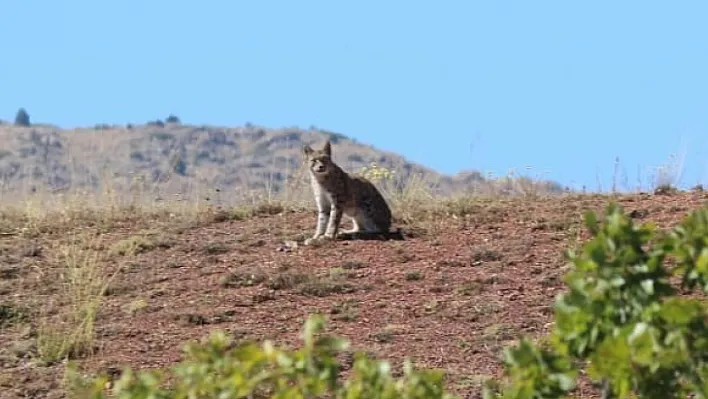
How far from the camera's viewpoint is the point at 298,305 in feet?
35.5

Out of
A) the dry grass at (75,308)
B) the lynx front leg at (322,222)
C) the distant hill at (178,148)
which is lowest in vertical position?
the dry grass at (75,308)

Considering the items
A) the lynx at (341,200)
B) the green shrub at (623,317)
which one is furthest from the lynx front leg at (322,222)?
the green shrub at (623,317)

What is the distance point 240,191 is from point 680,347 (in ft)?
37.8

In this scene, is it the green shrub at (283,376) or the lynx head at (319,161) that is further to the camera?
the lynx head at (319,161)

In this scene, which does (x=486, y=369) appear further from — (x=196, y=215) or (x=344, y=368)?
(x=196, y=215)

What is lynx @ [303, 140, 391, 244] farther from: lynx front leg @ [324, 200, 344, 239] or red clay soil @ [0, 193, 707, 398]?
red clay soil @ [0, 193, 707, 398]

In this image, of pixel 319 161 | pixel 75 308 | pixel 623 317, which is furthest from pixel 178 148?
pixel 623 317

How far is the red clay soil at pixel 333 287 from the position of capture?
9.66 metres

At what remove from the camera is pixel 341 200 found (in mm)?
13516

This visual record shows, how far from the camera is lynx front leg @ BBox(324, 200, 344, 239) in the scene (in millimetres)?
13141

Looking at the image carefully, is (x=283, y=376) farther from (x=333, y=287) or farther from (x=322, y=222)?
(x=322, y=222)

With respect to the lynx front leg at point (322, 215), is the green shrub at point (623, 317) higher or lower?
lower

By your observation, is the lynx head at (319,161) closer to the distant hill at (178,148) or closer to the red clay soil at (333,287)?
the red clay soil at (333,287)

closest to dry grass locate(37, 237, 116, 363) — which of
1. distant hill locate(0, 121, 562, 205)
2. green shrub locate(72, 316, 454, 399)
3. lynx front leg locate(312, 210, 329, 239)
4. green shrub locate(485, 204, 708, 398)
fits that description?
lynx front leg locate(312, 210, 329, 239)
